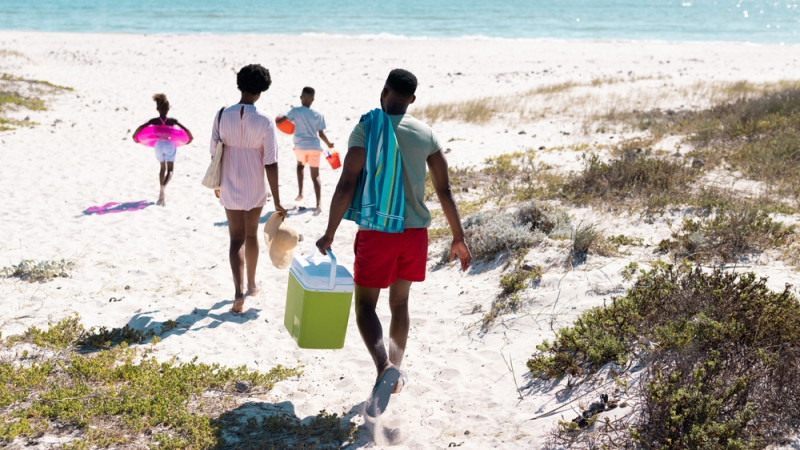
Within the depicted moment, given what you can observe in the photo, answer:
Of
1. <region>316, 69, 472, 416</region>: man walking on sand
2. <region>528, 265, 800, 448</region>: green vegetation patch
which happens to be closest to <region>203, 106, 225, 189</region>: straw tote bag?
<region>316, 69, 472, 416</region>: man walking on sand

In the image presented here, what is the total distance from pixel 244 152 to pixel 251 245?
3.14 feet

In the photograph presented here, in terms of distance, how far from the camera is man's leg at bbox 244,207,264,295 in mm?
6406

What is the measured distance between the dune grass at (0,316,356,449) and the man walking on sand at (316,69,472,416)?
2.47ft

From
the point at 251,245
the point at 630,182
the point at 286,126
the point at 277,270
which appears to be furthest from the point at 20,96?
the point at 630,182

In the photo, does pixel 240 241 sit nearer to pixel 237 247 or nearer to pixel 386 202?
pixel 237 247

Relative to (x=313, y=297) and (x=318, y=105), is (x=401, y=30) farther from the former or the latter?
(x=313, y=297)

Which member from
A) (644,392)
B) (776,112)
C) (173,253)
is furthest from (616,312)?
(776,112)

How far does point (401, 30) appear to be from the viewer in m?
51.0

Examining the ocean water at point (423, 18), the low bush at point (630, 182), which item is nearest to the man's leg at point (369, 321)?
the low bush at point (630, 182)

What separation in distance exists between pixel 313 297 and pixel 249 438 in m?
0.98

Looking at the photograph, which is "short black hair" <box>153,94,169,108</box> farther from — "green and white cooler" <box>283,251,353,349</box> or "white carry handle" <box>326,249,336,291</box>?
"white carry handle" <box>326,249,336,291</box>

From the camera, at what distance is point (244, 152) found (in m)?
6.14

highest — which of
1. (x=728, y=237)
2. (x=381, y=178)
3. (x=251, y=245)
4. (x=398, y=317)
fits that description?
(x=381, y=178)

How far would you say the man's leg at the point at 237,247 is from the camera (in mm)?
6375
